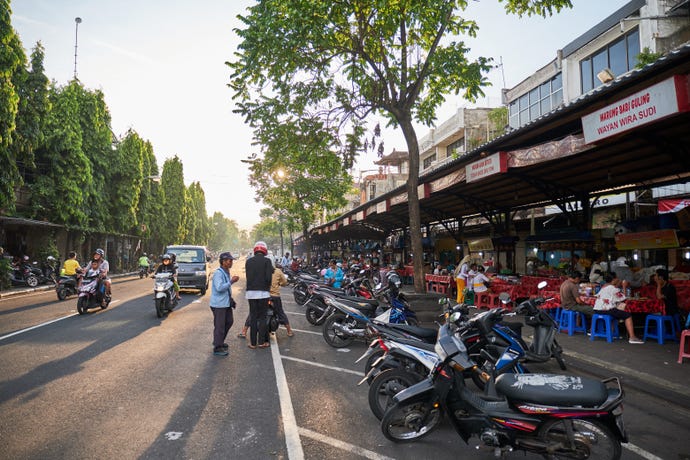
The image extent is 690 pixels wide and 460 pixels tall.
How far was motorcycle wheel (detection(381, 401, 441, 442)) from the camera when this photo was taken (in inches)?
149

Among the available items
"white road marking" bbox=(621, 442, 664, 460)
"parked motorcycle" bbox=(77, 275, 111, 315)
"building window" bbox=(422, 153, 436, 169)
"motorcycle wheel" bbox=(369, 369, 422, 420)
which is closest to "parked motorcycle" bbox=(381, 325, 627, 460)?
"motorcycle wheel" bbox=(369, 369, 422, 420)

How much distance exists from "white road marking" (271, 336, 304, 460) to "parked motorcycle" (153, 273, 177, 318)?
17.2ft

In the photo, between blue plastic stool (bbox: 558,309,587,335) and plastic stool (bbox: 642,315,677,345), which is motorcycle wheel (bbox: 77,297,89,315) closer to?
blue plastic stool (bbox: 558,309,587,335)

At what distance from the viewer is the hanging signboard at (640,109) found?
15.9 feet

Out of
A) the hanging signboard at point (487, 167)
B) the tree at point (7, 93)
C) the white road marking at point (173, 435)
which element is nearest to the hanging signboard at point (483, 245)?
the hanging signboard at point (487, 167)

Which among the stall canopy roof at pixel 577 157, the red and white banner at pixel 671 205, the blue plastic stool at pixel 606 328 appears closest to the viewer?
the stall canopy roof at pixel 577 157

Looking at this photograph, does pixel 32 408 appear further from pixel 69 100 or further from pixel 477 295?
pixel 69 100

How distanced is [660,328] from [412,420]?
7.32 metres

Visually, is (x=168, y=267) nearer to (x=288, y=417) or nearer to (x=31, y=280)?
(x=288, y=417)

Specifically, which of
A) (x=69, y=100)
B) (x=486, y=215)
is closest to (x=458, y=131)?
(x=486, y=215)

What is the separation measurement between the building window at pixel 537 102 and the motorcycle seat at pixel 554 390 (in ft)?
61.9

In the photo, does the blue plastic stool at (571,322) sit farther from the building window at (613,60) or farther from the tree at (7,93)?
the tree at (7,93)

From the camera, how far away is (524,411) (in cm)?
338

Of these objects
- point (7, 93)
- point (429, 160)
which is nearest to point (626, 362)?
point (7, 93)
